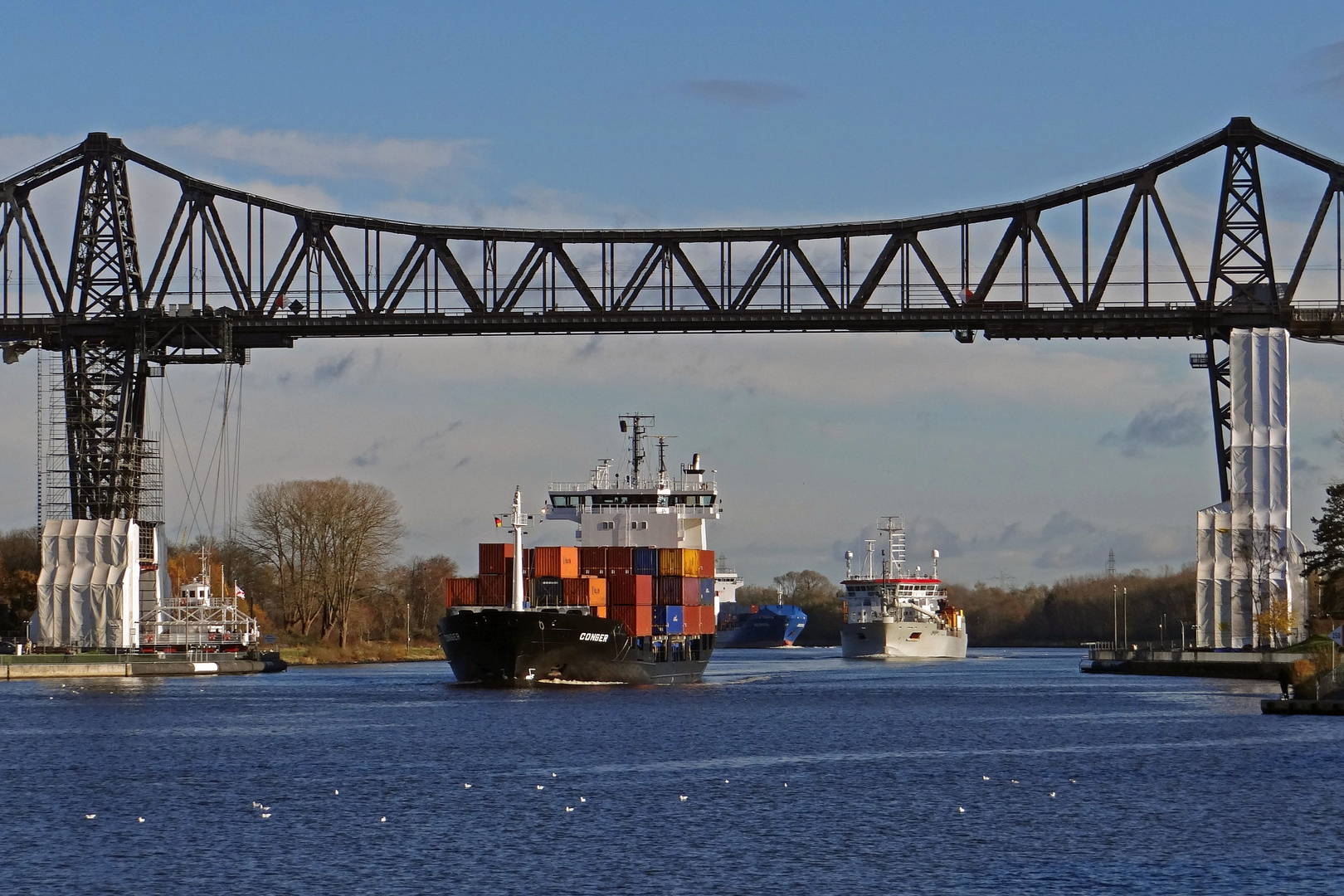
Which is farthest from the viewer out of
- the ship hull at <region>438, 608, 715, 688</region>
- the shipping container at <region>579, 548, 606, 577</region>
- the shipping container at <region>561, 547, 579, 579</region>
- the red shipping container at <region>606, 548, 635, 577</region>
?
the red shipping container at <region>606, 548, 635, 577</region>

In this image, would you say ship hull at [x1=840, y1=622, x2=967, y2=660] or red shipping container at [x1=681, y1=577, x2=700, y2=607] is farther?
ship hull at [x1=840, y1=622, x2=967, y2=660]

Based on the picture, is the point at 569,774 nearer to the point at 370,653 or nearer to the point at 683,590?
the point at 683,590

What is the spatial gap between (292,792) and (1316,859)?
2021cm

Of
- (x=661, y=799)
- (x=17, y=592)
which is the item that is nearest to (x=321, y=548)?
(x=17, y=592)

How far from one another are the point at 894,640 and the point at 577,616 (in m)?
71.1

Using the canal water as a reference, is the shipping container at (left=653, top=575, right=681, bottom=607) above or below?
above

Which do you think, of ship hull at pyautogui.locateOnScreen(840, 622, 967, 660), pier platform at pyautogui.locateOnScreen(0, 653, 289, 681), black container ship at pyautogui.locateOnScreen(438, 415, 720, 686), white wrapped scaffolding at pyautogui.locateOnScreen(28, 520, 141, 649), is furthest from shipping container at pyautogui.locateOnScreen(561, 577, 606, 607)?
ship hull at pyautogui.locateOnScreen(840, 622, 967, 660)

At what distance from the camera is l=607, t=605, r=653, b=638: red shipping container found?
78.4m

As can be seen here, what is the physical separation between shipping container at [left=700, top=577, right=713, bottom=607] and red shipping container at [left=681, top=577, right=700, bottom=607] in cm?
82

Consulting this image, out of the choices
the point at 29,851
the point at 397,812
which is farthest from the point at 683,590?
the point at 29,851

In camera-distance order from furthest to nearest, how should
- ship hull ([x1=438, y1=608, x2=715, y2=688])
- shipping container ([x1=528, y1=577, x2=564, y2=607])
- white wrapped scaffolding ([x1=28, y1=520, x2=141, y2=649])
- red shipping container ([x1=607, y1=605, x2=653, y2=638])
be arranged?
white wrapped scaffolding ([x1=28, y1=520, x2=141, y2=649]) < red shipping container ([x1=607, y1=605, x2=653, y2=638]) < shipping container ([x1=528, y1=577, x2=564, y2=607]) < ship hull ([x1=438, y1=608, x2=715, y2=688])

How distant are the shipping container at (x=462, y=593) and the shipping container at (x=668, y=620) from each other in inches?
345

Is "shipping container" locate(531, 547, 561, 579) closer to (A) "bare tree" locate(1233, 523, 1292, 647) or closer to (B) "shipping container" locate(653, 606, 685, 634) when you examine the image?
(B) "shipping container" locate(653, 606, 685, 634)

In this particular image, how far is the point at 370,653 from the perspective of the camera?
128 m
